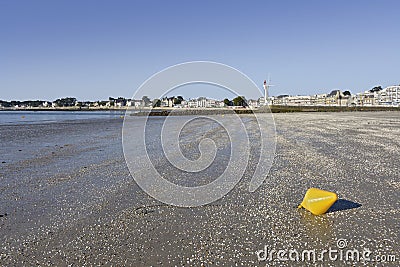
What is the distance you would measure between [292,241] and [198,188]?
319 centimetres

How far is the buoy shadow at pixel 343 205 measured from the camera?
5539 mm

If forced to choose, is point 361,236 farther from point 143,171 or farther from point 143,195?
point 143,171

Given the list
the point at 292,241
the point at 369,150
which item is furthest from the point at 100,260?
the point at 369,150

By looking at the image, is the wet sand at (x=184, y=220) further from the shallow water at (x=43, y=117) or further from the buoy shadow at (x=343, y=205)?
the shallow water at (x=43, y=117)

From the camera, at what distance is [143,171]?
911 centimetres

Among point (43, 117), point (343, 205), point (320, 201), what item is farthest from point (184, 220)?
point (43, 117)

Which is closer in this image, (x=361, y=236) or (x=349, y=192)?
(x=361, y=236)

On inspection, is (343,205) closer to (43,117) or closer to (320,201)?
(320,201)

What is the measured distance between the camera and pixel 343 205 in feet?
18.7

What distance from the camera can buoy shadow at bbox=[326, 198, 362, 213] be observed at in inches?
Result: 218

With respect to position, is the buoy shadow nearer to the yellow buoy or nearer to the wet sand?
the wet sand

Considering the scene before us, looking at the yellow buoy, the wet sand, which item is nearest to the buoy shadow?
the wet sand

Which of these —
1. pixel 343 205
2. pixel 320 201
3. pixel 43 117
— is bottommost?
pixel 343 205

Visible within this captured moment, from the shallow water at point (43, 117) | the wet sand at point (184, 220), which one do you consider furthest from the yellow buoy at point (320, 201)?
the shallow water at point (43, 117)
